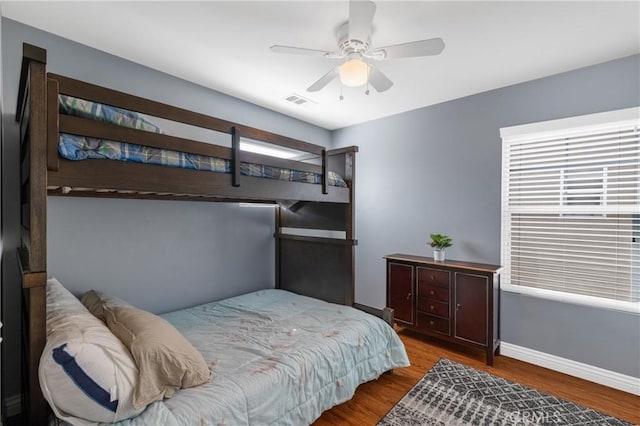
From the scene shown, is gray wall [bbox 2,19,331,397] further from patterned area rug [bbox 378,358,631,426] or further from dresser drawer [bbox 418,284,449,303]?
patterned area rug [bbox 378,358,631,426]

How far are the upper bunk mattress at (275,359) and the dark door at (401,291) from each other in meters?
0.80

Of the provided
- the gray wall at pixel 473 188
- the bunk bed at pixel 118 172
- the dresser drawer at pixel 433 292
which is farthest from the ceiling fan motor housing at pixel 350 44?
the dresser drawer at pixel 433 292

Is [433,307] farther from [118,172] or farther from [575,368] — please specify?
[118,172]

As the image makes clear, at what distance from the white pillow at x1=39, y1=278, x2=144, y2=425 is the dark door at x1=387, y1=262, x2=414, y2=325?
8.29 feet

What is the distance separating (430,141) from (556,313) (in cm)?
204

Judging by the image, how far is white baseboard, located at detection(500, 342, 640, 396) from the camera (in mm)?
2305

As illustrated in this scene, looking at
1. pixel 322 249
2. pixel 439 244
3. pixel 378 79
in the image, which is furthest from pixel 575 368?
pixel 378 79

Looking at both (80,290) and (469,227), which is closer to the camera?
(80,290)

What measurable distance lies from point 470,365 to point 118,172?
3024mm

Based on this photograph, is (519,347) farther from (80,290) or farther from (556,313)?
(80,290)

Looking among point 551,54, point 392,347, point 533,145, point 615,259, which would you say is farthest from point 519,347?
point 551,54

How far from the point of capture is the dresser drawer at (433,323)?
2.92 meters

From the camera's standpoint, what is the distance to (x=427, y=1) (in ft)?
5.62

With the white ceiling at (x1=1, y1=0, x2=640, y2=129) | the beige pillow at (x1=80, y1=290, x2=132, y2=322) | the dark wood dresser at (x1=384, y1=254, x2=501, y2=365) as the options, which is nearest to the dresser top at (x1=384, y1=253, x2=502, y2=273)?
the dark wood dresser at (x1=384, y1=254, x2=501, y2=365)
